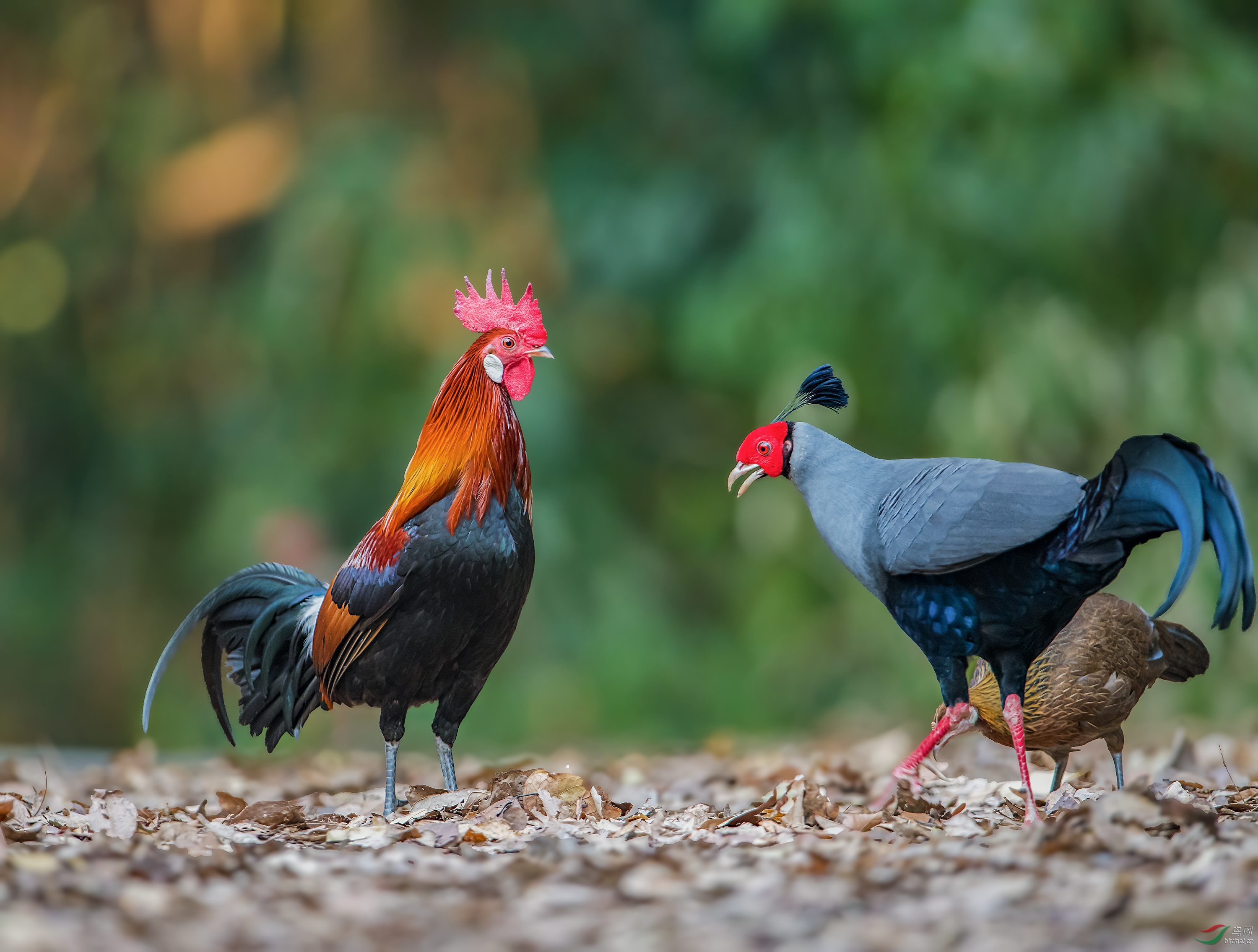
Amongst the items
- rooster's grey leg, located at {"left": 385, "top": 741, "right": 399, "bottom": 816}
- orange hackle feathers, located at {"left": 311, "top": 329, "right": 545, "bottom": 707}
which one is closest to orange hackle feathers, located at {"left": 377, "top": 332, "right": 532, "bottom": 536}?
orange hackle feathers, located at {"left": 311, "top": 329, "right": 545, "bottom": 707}

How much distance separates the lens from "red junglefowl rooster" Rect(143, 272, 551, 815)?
340cm

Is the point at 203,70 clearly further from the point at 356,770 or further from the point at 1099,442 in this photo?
the point at 1099,442

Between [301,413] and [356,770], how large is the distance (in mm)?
4239

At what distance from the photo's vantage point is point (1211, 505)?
278cm

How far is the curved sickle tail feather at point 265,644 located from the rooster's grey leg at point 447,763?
45 centimetres

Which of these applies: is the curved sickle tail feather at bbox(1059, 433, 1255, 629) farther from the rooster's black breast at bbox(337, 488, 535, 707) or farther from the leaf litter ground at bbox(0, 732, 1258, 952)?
the rooster's black breast at bbox(337, 488, 535, 707)

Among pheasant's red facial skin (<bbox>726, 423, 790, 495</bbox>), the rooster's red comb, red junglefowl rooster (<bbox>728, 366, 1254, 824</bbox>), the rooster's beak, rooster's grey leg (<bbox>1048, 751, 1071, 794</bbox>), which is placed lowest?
rooster's grey leg (<bbox>1048, 751, 1071, 794</bbox>)

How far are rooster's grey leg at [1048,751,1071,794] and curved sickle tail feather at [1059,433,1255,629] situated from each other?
1057mm

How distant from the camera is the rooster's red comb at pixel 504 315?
12.4 ft

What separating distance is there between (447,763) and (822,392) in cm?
162

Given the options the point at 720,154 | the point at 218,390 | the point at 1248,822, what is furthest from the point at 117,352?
the point at 1248,822

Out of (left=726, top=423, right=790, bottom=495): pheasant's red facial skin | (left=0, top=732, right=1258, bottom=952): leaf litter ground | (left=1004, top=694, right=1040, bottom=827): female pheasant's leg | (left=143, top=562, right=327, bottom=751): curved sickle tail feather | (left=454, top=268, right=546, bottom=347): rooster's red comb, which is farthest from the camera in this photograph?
(left=143, top=562, right=327, bottom=751): curved sickle tail feather

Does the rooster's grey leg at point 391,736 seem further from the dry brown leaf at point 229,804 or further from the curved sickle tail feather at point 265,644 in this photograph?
the dry brown leaf at point 229,804

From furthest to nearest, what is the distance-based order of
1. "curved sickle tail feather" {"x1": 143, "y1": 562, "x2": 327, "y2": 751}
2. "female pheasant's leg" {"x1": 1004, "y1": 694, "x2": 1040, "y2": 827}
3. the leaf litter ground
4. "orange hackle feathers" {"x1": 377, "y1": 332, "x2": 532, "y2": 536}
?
"curved sickle tail feather" {"x1": 143, "y1": 562, "x2": 327, "y2": 751}, "orange hackle feathers" {"x1": 377, "y1": 332, "x2": 532, "y2": 536}, "female pheasant's leg" {"x1": 1004, "y1": 694, "x2": 1040, "y2": 827}, the leaf litter ground
